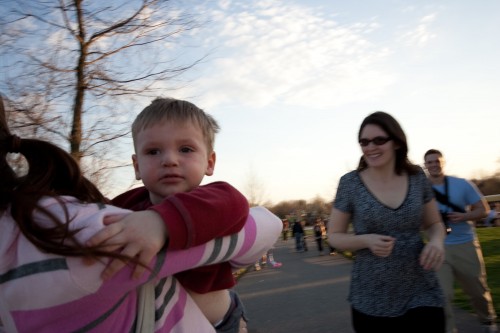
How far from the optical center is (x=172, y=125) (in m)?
1.39

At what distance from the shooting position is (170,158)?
134cm

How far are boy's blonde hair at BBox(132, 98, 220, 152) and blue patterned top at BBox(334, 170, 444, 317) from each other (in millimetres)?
1728

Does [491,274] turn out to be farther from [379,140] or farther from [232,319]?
[232,319]

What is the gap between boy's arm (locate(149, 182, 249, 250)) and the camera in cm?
99

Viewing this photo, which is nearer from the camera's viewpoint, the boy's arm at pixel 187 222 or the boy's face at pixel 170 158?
the boy's arm at pixel 187 222

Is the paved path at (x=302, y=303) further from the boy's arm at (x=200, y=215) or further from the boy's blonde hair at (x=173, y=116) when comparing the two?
the boy's arm at (x=200, y=215)

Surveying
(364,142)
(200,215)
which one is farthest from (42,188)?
(364,142)

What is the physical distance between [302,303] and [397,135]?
18.4ft

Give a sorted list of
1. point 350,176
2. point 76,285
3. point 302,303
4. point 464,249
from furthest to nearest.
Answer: point 302,303 → point 464,249 → point 350,176 → point 76,285

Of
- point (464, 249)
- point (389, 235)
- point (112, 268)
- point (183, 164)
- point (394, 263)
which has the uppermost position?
point (183, 164)

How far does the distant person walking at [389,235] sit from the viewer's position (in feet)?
8.79

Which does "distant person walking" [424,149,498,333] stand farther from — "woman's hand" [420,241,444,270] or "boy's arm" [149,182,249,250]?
"boy's arm" [149,182,249,250]

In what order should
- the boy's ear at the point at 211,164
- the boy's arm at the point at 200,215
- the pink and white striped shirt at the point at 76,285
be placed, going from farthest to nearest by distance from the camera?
1. the boy's ear at the point at 211,164
2. the boy's arm at the point at 200,215
3. the pink and white striped shirt at the point at 76,285

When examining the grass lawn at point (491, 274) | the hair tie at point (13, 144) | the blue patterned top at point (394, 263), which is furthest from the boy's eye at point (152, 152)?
the grass lawn at point (491, 274)
